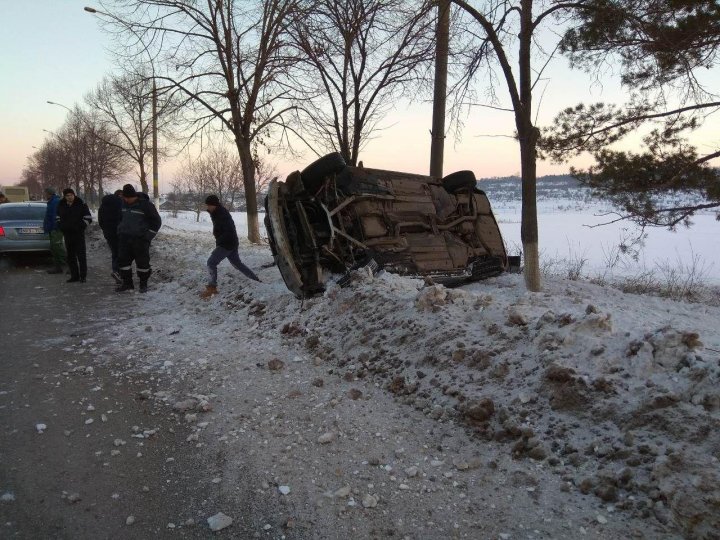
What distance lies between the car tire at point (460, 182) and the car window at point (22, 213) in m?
9.19

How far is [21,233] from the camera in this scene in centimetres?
1030

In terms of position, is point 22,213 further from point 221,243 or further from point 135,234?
point 221,243

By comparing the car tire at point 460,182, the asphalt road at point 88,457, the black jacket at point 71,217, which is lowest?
the asphalt road at point 88,457

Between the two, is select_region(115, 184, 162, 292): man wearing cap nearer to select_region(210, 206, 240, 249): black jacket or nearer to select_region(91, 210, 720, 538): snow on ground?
select_region(210, 206, 240, 249): black jacket

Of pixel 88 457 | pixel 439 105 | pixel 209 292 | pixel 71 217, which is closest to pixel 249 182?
pixel 71 217

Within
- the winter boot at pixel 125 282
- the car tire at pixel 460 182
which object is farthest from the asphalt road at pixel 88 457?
the car tire at pixel 460 182

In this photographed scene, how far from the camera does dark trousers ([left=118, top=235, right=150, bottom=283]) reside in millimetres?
7918

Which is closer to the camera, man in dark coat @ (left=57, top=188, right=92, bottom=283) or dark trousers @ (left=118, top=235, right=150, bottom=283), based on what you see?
dark trousers @ (left=118, top=235, right=150, bottom=283)

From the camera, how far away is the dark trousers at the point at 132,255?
26.0 feet

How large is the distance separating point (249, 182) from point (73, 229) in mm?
6256

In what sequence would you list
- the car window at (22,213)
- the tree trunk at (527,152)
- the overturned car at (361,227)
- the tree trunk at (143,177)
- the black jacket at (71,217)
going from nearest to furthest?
1. the overturned car at (361,227)
2. the tree trunk at (527,152)
3. the black jacket at (71,217)
4. the car window at (22,213)
5. the tree trunk at (143,177)

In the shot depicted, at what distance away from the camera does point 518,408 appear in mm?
3078

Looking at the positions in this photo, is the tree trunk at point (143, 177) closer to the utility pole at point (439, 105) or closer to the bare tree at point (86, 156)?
the bare tree at point (86, 156)

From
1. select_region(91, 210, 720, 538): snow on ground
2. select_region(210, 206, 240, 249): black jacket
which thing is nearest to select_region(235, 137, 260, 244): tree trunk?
select_region(210, 206, 240, 249): black jacket
